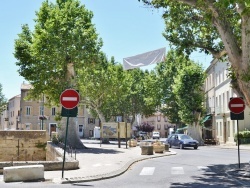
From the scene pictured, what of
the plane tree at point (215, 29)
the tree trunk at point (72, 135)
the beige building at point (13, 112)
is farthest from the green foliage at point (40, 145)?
the beige building at point (13, 112)

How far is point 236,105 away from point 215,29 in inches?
160

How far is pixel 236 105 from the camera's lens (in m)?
15.5

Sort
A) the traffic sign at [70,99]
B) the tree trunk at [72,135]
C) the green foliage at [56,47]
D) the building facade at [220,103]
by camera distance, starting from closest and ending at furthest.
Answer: the traffic sign at [70,99] → the green foliage at [56,47] → the tree trunk at [72,135] → the building facade at [220,103]

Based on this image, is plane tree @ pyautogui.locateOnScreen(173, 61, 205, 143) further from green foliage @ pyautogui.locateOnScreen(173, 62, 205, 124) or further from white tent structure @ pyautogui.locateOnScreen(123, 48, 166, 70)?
white tent structure @ pyautogui.locateOnScreen(123, 48, 166, 70)

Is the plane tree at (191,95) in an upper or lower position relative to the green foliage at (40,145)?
upper

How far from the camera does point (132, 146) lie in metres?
37.8

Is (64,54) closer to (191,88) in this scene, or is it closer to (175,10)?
(175,10)

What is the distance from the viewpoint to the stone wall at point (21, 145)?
26406 mm

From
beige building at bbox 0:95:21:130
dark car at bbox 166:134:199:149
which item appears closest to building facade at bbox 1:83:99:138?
beige building at bbox 0:95:21:130

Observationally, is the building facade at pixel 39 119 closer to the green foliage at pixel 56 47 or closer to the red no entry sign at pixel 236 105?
the green foliage at pixel 56 47

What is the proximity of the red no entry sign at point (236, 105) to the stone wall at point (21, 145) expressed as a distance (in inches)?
605

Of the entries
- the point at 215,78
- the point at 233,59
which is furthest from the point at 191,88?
the point at 233,59

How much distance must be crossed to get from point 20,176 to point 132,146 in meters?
26.1

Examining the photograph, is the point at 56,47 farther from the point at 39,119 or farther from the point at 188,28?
the point at 39,119
